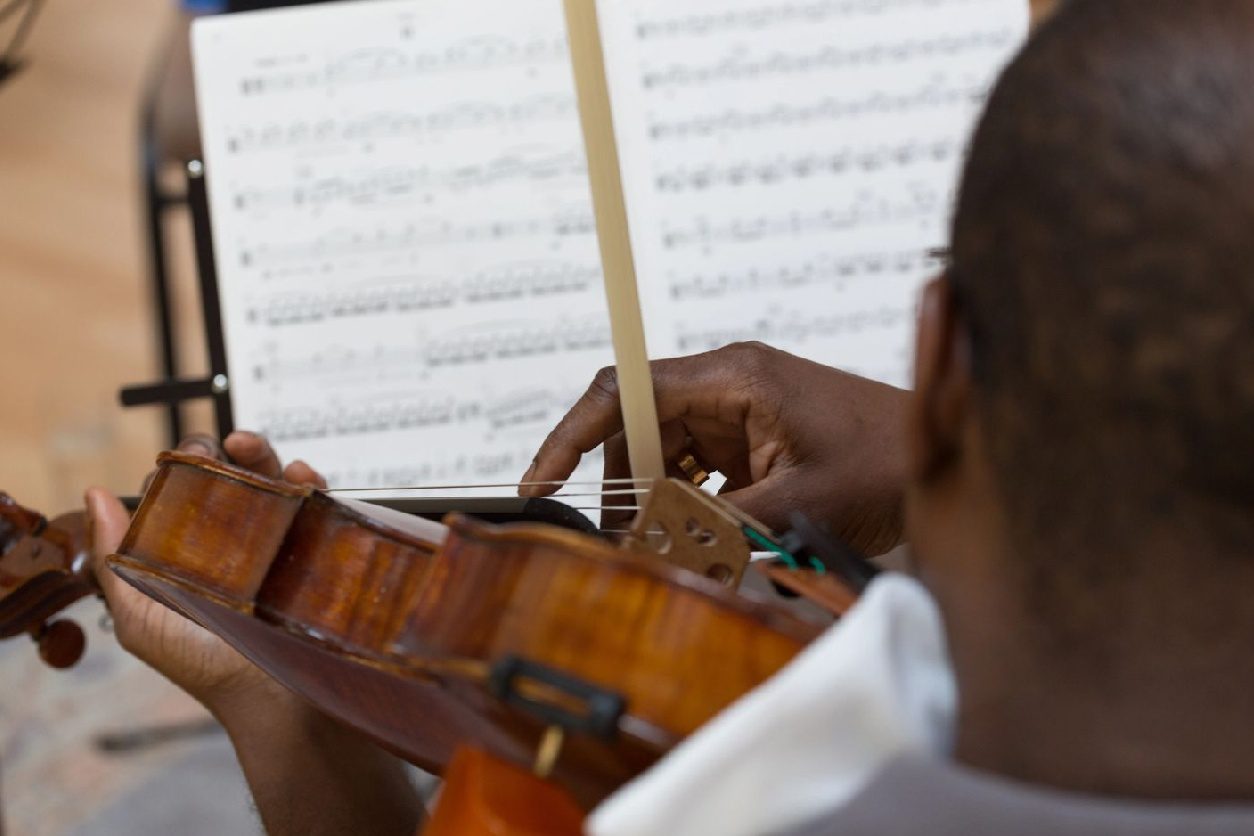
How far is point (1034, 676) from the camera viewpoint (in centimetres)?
52

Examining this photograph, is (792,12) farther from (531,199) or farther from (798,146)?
(531,199)

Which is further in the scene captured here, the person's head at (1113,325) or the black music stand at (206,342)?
the black music stand at (206,342)

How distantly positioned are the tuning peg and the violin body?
0.33m

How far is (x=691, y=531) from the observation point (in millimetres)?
865

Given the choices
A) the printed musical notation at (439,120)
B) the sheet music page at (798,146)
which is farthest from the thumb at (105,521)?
the sheet music page at (798,146)

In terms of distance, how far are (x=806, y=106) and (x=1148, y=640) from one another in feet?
3.83

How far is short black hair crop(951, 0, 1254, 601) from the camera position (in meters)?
0.45

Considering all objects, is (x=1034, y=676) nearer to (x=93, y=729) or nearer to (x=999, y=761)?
(x=999, y=761)

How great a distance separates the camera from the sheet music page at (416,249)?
5.02 ft

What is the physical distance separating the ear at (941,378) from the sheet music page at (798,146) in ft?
3.31

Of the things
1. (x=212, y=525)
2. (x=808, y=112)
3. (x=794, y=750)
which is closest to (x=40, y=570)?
(x=212, y=525)

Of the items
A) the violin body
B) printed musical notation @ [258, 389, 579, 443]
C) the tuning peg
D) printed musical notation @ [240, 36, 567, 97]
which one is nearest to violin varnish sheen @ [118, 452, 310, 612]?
the violin body

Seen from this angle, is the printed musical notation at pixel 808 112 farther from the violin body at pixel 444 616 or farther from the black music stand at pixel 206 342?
the violin body at pixel 444 616

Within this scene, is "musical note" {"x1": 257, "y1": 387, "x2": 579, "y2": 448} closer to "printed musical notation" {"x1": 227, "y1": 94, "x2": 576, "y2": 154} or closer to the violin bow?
"printed musical notation" {"x1": 227, "y1": 94, "x2": 576, "y2": 154}
